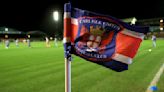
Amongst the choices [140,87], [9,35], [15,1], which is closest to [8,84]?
[140,87]

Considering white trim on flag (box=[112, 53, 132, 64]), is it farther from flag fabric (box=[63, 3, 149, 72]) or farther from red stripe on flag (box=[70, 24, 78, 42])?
red stripe on flag (box=[70, 24, 78, 42])

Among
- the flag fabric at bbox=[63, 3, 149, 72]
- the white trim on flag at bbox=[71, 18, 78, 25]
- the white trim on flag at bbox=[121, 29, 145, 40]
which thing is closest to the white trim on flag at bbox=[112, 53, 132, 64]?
the flag fabric at bbox=[63, 3, 149, 72]

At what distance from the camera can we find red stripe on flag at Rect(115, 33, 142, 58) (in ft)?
17.4

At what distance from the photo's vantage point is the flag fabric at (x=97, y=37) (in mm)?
5082

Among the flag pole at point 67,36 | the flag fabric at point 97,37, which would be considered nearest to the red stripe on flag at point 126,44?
the flag fabric at point 97,37

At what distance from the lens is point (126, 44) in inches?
210

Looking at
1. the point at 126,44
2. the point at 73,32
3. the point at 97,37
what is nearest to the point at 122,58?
the point at 126,44

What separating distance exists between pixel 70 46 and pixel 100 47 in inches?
22.0

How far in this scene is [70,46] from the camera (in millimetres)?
5203

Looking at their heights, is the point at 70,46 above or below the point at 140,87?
above

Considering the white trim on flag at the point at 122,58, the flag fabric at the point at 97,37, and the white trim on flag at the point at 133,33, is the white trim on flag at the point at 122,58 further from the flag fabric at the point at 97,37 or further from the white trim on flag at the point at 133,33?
the white trim on flag at the point at 133,33

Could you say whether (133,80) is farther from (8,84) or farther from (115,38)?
(115,38)

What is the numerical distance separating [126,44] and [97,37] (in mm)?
615

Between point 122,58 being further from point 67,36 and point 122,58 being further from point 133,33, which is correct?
point 67,36
